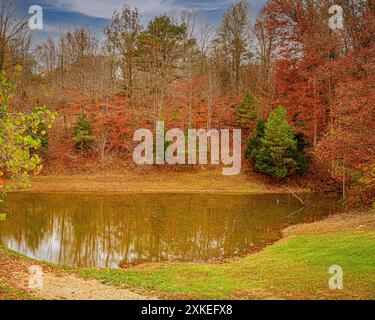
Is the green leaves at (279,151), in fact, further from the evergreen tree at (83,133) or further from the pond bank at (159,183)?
the evergreen tree at (83,133)

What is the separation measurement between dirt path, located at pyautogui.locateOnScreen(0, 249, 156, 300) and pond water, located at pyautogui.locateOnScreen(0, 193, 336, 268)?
142 inches

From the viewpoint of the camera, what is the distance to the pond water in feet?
59.3

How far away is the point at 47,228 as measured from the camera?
70.7 ft

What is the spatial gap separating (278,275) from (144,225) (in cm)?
1167

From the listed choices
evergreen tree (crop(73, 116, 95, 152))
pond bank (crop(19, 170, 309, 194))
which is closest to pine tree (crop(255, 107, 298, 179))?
pond bank (crop(19, 170, 309, 194))

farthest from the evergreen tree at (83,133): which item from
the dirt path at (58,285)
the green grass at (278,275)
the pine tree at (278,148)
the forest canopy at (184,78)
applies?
the dirt path at (58,285)

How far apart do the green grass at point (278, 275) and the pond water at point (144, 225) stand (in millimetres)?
2860

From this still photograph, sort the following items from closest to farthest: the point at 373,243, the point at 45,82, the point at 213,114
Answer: the point at 373,243 → the point at 213,114 → the point at 45,82

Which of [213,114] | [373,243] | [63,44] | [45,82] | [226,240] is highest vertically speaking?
[63,44]

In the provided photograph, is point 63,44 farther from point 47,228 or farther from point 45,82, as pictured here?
point 47,228

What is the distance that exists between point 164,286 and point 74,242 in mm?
9056

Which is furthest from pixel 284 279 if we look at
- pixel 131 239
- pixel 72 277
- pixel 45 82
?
pixel 45 82

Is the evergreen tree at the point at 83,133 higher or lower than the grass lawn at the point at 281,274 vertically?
higher

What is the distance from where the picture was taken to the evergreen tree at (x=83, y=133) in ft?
121
